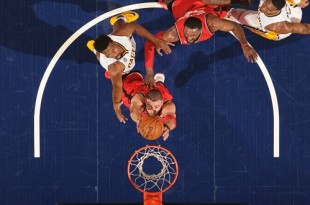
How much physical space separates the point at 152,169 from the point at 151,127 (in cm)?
84

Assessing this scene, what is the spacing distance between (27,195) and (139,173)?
1706 mm

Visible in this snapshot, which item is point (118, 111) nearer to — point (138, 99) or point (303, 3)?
point (138, 99)

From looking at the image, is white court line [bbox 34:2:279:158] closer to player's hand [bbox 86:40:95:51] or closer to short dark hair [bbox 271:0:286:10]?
player's hand [bbox 86:40:95:51]

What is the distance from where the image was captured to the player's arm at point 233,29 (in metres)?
6.21

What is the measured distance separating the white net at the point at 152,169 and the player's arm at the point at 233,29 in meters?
1.86

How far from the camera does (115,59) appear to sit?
6.29 metres

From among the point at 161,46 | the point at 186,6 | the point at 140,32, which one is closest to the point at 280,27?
the point at 186,6

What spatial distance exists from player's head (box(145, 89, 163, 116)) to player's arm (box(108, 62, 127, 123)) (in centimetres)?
49

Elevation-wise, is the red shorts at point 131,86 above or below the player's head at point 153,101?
above

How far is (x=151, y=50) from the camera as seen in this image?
6449mm

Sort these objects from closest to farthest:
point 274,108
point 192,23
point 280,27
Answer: point 192,23
point 280,27
point 274,108

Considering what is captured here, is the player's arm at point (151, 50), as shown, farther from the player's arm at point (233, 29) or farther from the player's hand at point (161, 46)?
the player's arm at point (233, 29)

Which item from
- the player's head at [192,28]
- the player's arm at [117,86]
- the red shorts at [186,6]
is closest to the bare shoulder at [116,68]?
the player's arm at [117,86]

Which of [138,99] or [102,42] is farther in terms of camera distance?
[138,99]
